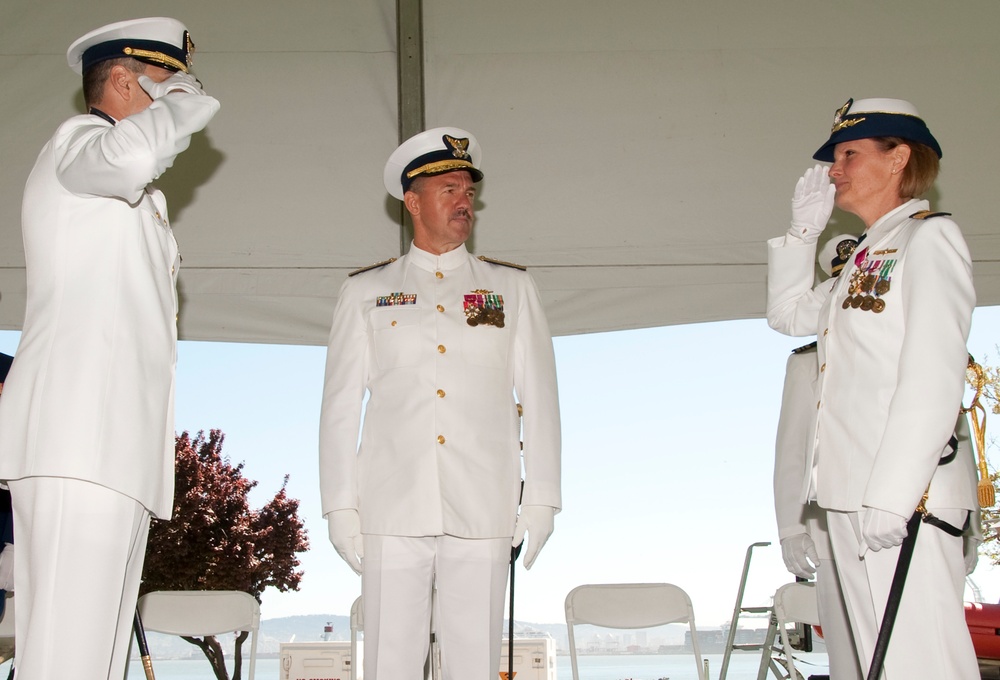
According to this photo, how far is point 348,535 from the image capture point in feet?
10.00

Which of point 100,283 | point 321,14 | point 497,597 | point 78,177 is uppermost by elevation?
point 321,14

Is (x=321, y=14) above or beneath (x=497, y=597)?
above

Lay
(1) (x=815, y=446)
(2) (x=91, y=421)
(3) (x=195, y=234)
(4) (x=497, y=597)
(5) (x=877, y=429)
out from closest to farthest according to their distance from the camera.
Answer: (2) (x=91, y=421)
(5) (x=877, y=429)
(1) (x=815, y=446)
(4) (x=497, y=597)
(3) (x=195, y=234)

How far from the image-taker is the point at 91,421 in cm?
205

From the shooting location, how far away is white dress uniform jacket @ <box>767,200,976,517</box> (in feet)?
7.25

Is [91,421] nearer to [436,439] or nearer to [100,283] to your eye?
[100,283]

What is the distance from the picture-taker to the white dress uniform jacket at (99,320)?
2.04m

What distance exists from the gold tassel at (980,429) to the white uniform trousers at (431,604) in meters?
1.28

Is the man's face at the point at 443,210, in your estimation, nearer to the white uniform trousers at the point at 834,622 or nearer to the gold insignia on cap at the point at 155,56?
the gold insignia on cap at the point at 155,56

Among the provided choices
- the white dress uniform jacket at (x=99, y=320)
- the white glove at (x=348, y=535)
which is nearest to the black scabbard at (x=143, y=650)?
the white dress uniform jacket at (x=99, y=320)

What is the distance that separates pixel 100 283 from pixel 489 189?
2.64 meters

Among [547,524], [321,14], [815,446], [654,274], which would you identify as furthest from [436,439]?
[321,14]

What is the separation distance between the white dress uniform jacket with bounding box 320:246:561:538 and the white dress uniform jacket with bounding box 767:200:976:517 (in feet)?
2.97

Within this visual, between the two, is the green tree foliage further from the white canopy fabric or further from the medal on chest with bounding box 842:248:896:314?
the medal on chest with bounding box 842:248:896:314
